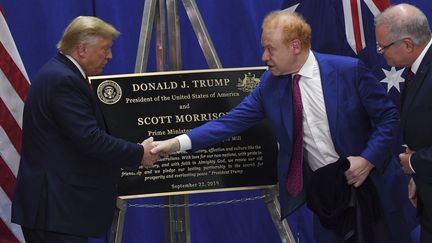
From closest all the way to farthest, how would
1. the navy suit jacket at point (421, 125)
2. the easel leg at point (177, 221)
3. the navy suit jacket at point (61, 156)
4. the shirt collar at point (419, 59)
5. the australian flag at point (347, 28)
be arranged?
the navy suit jacket at point (421, 125) < the shirt collar at point (419, 59) < the navy suit jacket at point (61, 156) < the easel leg at point (177, 221) < the australian flag at point (347, 28)

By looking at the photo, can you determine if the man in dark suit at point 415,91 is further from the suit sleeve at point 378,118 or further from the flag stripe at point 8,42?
the flag stripe at point 8,42

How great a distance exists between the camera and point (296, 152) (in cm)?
381

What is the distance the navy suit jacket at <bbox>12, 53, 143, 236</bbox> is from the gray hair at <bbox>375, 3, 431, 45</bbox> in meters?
1.53

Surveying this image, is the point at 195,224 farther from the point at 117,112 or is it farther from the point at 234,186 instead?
the point at 117,112

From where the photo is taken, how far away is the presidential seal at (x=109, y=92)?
4203 mm

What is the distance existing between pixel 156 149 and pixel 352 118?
1.11 m

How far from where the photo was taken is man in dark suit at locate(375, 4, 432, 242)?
3.22m

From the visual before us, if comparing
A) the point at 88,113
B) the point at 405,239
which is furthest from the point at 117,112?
the point at 405,239

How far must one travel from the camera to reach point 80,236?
147 inches

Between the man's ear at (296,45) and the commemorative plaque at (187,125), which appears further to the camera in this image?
the commemorative plaque at (187,125)

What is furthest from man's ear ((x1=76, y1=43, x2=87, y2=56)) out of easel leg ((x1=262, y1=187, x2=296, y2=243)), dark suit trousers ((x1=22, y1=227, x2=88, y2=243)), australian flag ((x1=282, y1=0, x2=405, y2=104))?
australian flag ((x1=282, y1=0, x2=405, y2=104))

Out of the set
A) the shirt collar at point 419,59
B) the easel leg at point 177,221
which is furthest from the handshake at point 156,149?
the shirt collar at point 419,59

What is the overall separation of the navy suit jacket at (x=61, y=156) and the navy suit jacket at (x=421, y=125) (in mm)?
1509

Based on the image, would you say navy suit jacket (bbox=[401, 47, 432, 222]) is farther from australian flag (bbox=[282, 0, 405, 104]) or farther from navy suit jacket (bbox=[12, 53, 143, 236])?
australian flag (bbox=[282, 0, 405, 104])
